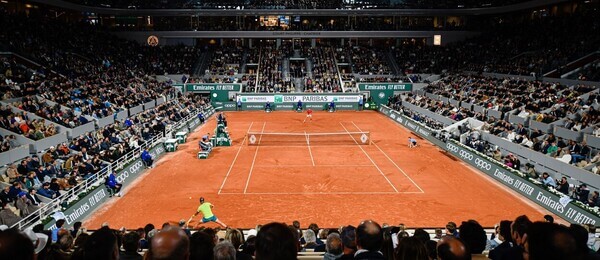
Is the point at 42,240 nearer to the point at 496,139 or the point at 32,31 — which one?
the point at 496,139

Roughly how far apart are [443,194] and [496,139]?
9.26 metres

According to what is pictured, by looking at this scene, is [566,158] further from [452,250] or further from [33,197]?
[33,197]

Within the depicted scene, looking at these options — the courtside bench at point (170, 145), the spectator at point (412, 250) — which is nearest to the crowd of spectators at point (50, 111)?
the courtside bench at point (170, 145)

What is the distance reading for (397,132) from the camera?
3784 centimetres

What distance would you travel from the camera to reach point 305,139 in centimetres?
3412

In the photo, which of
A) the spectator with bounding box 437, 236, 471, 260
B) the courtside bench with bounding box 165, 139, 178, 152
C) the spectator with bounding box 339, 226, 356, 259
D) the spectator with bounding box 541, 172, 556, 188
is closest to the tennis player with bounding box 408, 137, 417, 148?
the spectator with bounding box 541, 172, 556, 188

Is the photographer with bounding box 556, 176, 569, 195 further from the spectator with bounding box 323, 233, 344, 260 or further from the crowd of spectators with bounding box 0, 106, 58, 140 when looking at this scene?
the crowd of spectators with bounding box 0, 106, 58, 140

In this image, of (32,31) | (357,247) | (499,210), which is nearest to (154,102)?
(32,31)

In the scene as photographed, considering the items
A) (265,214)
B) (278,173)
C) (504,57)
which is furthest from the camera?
(504,57)

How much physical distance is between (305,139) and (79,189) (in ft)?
63.0

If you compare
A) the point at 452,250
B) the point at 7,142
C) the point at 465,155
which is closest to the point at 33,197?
the point at 7,142

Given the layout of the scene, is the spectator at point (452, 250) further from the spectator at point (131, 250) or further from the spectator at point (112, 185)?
the spectator at point (112, 185)

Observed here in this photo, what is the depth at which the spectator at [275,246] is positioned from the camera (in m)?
3.36

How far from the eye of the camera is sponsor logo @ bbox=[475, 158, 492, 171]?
927 inches
